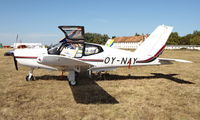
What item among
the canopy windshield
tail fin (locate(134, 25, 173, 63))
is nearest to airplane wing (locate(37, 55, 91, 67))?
the canopy windshield

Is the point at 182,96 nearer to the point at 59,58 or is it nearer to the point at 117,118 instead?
the point at 117,118

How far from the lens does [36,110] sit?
15.5ft

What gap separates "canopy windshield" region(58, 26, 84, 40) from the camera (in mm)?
5904

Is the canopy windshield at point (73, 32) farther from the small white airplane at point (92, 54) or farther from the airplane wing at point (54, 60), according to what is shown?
the airplane wing at point (54, 60)

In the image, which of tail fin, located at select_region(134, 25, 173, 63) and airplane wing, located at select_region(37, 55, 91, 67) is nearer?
airplane wing, located at select_region(37, 55, 91, 67)

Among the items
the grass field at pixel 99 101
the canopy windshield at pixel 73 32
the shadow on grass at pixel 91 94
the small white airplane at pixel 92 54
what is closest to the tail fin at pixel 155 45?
the small white airplane at pixel 92 54

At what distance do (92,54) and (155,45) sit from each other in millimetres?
3321

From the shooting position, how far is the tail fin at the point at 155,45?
8375 millimetres

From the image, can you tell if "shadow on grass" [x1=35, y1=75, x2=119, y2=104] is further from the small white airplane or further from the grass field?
the small white airplane

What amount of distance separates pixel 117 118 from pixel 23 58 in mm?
5433

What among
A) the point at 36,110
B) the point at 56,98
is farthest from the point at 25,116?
the point at 56,98

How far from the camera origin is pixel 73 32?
623cm

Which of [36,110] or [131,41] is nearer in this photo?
[36,110]

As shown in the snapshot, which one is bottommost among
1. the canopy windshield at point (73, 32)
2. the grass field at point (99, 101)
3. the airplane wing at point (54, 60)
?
the grass field at point (99, 101)
